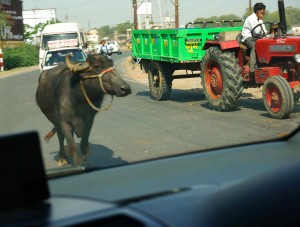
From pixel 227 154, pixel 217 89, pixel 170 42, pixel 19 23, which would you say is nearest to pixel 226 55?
pixel 217 89

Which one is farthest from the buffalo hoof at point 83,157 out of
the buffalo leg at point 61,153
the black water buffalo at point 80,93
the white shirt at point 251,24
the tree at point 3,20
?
the tree at point 3,20

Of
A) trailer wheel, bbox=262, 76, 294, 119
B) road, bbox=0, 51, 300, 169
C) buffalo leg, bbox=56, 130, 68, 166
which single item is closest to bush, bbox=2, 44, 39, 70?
road, bbox=0, 51, 300, 169

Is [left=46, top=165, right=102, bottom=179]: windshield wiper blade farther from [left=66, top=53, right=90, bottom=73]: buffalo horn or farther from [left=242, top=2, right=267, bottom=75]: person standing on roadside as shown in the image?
[left=242, top=2, right=267, bottom=75]: person standing on roadside

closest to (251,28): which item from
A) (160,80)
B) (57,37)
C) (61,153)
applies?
(160,80)

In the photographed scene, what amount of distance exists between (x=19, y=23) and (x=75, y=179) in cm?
5632

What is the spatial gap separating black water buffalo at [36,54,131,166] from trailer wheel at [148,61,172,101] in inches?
285

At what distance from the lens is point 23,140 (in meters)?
1.71

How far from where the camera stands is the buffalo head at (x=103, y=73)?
5738 mm

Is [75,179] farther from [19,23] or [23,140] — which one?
[19,23]

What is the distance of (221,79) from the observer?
1123 cm

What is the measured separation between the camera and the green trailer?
1252 centimetres

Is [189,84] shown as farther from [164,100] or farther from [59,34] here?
[59,34]

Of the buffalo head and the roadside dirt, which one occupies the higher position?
the buffalo head

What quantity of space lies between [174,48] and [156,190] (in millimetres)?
11024
